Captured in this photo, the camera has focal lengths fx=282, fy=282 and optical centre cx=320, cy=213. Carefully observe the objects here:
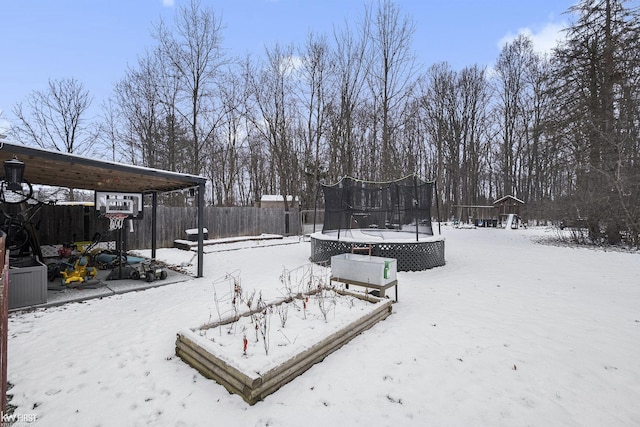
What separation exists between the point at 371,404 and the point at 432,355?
1.04 meters

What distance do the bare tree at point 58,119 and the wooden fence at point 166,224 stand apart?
9.32 m

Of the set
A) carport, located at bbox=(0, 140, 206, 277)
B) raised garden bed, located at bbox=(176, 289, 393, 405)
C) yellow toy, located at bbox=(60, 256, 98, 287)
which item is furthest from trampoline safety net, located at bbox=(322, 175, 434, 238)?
yellow toy, located at bbox=(60, 256, 98, 287)

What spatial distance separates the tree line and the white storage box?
32.8 feet

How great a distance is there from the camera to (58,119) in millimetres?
15500

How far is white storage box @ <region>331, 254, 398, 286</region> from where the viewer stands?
4.26m

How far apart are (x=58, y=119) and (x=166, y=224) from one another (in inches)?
438

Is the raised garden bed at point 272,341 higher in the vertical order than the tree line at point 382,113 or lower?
lower

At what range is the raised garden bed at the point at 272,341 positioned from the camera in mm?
2271

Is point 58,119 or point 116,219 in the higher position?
point 58,119

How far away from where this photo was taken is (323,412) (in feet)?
6.83

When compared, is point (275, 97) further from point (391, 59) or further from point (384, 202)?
point (384, 202)

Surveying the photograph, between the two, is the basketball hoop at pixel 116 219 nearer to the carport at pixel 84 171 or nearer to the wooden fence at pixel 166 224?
the carport at pixel 84 171

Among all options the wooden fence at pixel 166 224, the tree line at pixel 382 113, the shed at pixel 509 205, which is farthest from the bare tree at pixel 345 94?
the shed at pixel 509 205

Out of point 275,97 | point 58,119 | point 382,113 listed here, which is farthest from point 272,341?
point 58,119
